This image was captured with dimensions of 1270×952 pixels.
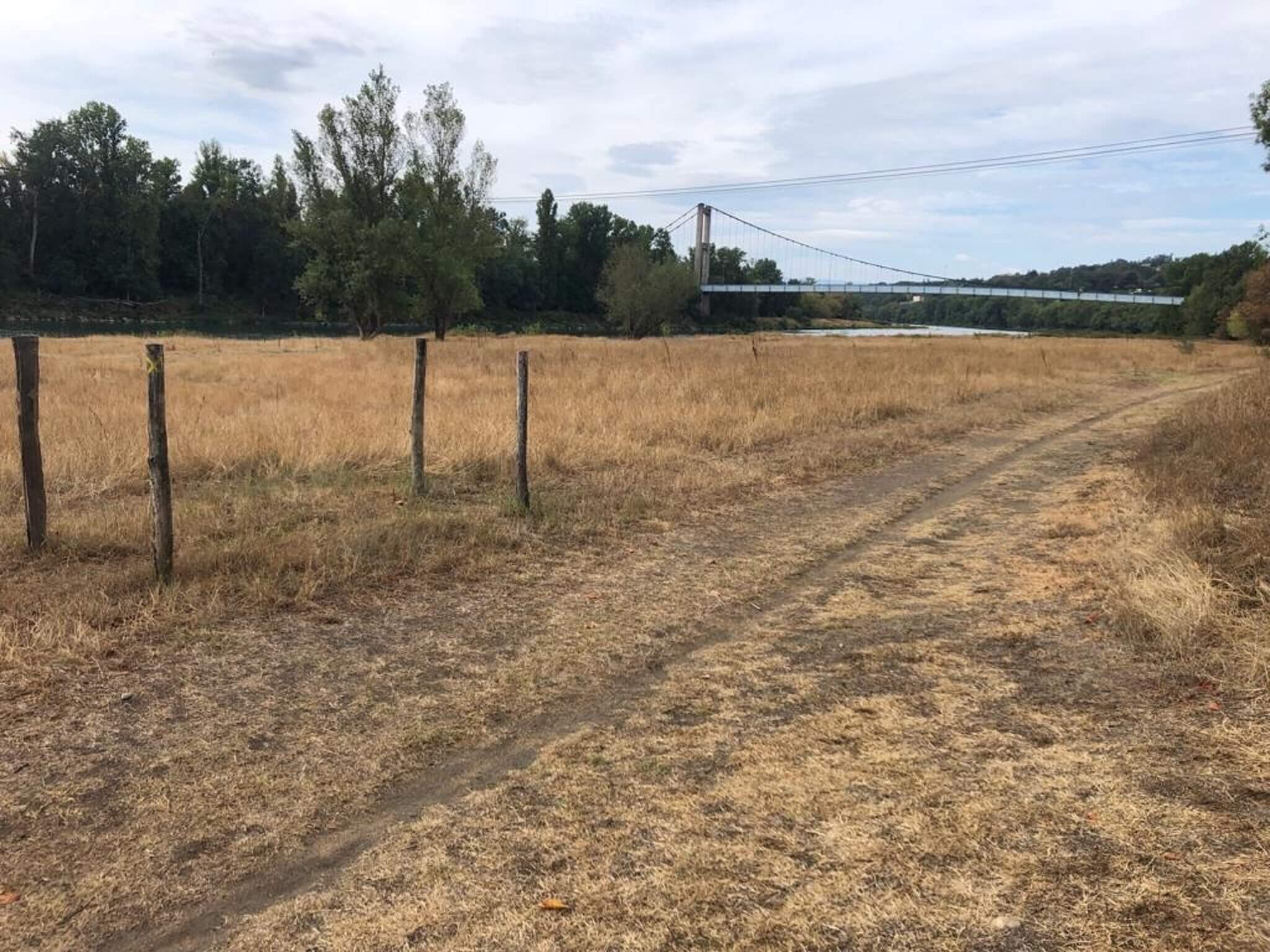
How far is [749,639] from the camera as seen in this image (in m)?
4.88

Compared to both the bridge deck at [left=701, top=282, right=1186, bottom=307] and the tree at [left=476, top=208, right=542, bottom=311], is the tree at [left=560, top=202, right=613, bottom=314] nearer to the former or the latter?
the tree at [left=476, top=208, right=542, bottom=311]

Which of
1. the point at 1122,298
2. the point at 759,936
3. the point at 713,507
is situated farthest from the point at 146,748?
the point at 1122,298

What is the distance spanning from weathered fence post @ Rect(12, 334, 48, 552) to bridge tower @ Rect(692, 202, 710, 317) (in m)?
93.6

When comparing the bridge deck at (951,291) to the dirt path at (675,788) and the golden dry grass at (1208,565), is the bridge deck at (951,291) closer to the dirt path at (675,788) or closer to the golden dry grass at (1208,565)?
the golden dry grass at (1208,565)

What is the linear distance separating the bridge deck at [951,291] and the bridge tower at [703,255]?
1.31 metres

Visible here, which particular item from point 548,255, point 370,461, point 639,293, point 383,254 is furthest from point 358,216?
point 548,255

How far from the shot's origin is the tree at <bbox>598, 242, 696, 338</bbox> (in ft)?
220

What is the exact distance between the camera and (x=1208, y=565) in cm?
536

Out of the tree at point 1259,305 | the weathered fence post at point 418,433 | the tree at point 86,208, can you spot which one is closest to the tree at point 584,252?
the tree at point 86,208

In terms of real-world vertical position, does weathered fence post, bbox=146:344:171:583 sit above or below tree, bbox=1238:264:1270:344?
below

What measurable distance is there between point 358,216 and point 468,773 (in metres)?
46.7

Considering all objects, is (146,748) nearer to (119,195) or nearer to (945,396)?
(945,396)

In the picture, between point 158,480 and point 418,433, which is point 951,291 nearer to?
point 418,433

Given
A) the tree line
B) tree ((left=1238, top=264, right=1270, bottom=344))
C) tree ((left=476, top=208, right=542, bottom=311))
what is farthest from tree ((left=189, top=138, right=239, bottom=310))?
tree ((left=1238, top=264, right=1270, bottom=344))
